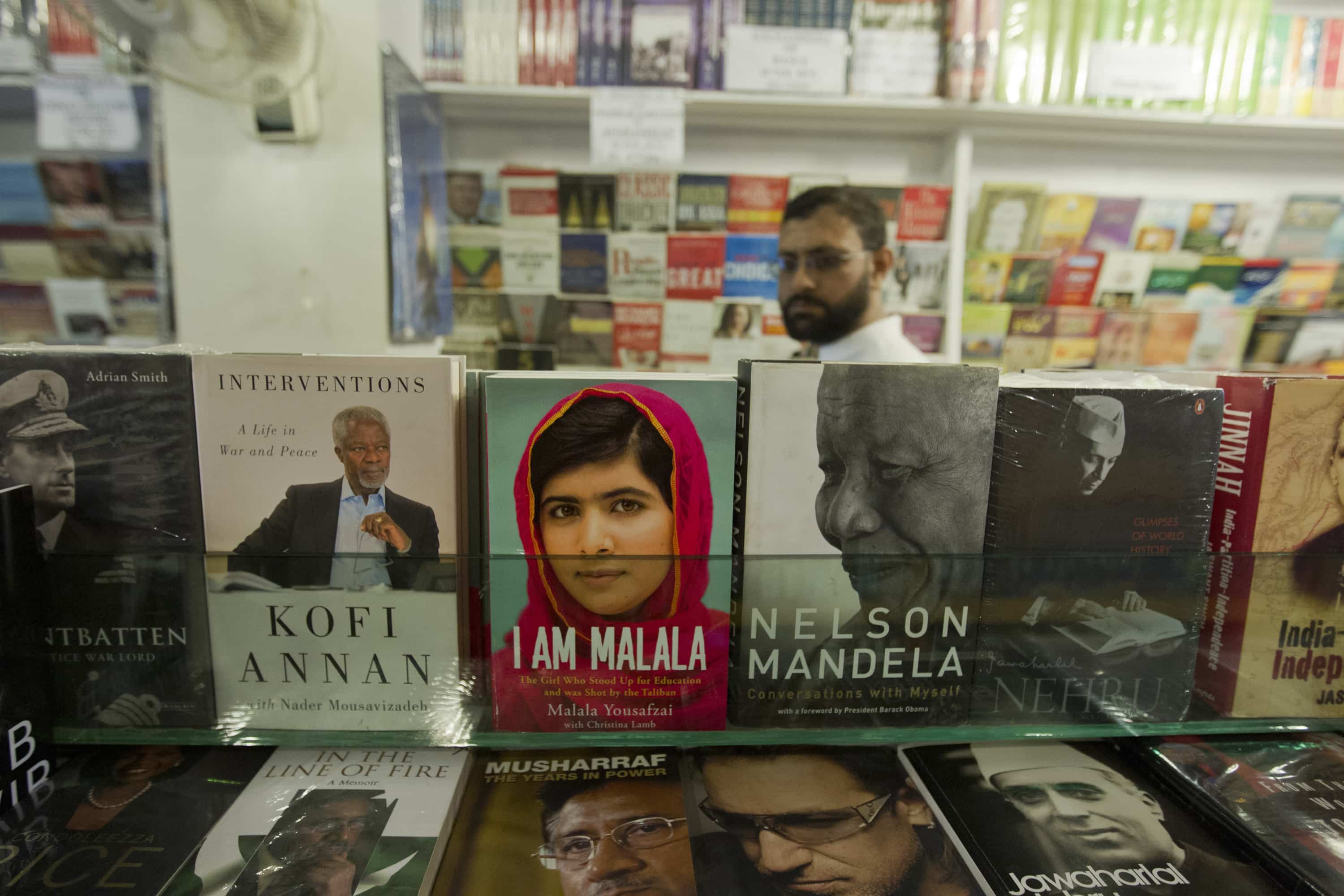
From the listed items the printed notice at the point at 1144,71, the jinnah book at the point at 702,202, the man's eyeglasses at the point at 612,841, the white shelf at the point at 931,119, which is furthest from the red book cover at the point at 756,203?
the man's eyeglasses at the point at 612,841

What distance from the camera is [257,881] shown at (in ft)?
1.52

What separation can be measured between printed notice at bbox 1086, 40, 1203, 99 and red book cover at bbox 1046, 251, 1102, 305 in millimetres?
404

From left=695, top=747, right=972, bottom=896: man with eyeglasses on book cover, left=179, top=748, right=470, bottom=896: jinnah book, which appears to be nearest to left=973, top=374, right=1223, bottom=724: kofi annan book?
left=695, top=747, right=972, bottom=896: man with eyeglasses on book cover

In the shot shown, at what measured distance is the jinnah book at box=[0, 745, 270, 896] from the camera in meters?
0.46

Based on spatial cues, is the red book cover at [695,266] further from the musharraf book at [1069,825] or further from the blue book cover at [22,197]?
the blue book cover at [22,197]

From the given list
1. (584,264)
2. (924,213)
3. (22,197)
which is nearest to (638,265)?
(584,264)

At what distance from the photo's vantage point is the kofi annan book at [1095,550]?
1.83 ft

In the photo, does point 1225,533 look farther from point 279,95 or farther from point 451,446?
point 279,95

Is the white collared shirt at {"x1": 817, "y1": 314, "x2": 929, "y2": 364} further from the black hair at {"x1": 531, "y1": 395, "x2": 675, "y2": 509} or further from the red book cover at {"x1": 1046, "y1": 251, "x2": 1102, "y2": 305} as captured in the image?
the black hair at {"x1": 531, "y1": 395, "x2": 675, "y2": 509}

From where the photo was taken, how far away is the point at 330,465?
551 millimetres

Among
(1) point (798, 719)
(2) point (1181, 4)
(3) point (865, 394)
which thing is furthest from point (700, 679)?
(2) point (1181, 4)

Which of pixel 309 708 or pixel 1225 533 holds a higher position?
pixel 1225 533

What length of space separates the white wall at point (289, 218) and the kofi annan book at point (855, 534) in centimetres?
123

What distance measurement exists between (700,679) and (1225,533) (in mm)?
510
